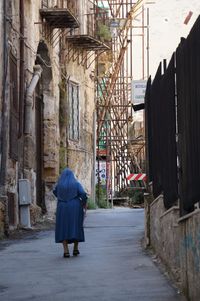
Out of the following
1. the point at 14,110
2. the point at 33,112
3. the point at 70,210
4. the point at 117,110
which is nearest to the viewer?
the point at 70,210

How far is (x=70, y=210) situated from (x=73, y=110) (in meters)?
16.0

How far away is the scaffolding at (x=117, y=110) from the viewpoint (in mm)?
35500

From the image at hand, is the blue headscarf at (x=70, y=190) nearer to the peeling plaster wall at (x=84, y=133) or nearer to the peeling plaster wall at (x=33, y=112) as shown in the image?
the peeling plaster wall at (x=33, y=112)

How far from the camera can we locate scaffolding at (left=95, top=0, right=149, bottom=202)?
35500mm

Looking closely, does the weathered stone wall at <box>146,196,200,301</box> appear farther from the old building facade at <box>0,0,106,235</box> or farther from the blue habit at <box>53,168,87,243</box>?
the old building facade at <box>0,0,106,235</box>

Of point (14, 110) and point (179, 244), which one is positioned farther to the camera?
point (14, 110)

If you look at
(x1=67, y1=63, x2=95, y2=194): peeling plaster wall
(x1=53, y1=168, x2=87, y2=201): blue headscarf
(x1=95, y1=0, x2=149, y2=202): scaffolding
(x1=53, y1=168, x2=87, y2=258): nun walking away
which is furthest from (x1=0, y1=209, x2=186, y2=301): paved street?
(x1=95, y1=0, x2=149, y2=202): scaffolding

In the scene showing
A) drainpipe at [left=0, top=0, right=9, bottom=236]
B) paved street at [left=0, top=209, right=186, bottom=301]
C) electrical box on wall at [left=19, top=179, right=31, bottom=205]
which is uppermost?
drainpipe at [left=0, top=0, right=9, bottom=236]

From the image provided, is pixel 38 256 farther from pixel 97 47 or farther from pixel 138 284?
pixel 97 47

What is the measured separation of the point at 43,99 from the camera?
2284 cm

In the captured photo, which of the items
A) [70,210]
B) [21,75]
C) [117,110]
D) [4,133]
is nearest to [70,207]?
[70,210]

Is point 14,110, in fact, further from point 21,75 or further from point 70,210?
point 70,210

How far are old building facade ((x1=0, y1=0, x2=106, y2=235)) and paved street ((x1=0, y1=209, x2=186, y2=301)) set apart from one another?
2.74 m

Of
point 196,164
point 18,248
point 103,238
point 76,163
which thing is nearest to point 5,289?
point 196,164
